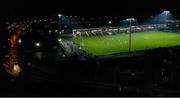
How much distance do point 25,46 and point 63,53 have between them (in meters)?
8.36

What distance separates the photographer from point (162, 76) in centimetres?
1612

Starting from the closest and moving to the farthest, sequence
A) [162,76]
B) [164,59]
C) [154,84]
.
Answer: [154,84] < [162,76] < [164,59]

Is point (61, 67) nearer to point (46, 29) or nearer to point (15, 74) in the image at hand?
point (15, 74)

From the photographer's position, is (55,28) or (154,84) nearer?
(154,84)

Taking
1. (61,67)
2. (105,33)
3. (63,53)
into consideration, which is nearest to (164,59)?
(61,67)

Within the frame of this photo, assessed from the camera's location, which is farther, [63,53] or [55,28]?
[55,28]

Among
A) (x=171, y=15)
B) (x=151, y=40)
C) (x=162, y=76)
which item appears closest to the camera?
(x=162, y=76)

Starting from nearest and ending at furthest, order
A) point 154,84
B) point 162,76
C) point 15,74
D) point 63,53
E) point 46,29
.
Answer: point 154,84, point 162,76, point 15,74, point 63,53, point 46,29

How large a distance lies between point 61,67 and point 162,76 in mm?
6328

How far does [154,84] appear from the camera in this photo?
574 inches

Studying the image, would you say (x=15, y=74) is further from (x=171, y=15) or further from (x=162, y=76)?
(x=171, y=15)

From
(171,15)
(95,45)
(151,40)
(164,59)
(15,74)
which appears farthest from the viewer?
(171,15)

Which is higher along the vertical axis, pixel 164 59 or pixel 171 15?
pixel 171 15

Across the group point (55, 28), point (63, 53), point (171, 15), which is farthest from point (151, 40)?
point (55, 28)
